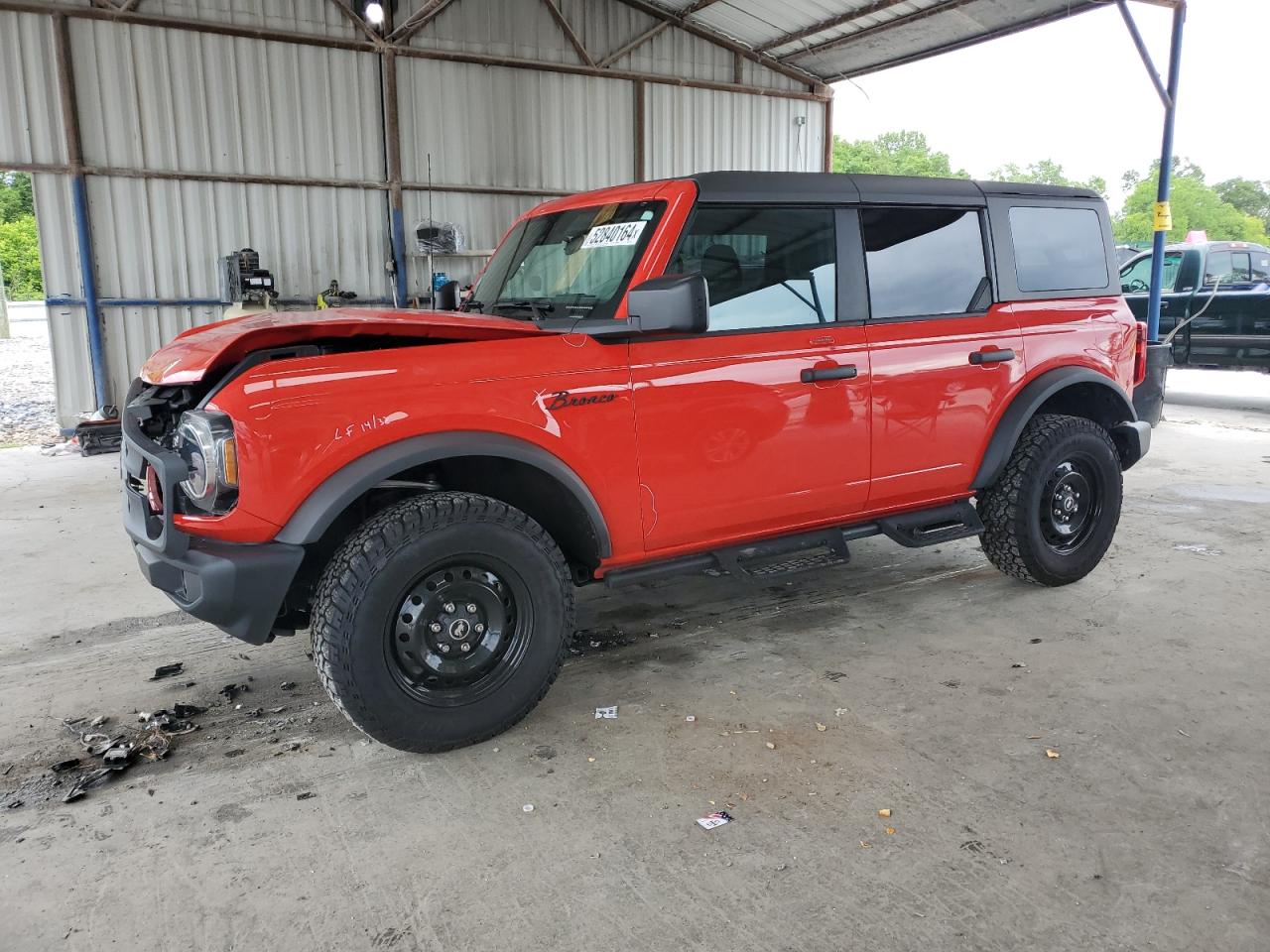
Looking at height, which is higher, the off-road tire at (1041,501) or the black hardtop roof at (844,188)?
the black hardtop roof at (844,188)

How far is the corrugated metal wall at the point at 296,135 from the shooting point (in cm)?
943

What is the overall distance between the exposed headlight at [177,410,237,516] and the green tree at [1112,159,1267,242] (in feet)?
147

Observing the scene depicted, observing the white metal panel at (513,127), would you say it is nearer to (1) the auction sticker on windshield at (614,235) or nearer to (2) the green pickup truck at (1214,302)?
(2) the green pickup truck at (1214,302)

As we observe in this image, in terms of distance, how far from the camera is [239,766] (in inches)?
113

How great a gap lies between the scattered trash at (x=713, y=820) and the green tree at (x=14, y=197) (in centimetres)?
3866

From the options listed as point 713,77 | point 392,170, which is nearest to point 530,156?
point 392,170

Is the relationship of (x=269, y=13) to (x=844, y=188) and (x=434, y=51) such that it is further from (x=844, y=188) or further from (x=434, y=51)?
(x=844, y=188)

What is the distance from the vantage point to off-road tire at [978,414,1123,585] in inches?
166

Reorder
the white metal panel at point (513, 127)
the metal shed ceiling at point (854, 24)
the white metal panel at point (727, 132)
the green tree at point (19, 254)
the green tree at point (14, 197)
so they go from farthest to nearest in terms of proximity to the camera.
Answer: the green tree at point (19, 254) → the green tree at point (14, 197) → the white metal panel at point (727, 132) → the white metal panel at point (513, 127) → the metal shed ceiling at point (854, 24)

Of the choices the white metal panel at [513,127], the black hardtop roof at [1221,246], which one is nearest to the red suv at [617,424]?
the white metal panel at [513,127]

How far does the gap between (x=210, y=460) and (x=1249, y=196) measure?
57516 millimetres

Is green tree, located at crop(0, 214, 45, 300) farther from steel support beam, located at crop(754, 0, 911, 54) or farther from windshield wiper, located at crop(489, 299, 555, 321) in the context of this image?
windshield wiper, located at crop(489, 299, 555, 321)

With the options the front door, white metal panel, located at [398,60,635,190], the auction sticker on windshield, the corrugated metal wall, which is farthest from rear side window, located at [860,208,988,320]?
white metal panel, located at [398,60,635,190]

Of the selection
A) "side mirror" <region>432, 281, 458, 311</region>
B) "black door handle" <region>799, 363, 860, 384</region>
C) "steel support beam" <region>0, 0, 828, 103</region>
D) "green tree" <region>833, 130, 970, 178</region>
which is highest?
"green tree" <region>833, 130, 970, 178</region>
